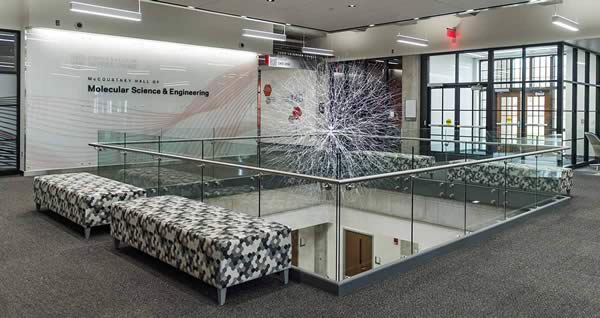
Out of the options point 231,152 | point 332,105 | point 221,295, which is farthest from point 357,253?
point 332,105

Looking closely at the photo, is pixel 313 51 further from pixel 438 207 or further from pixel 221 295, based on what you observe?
pixel 221 295

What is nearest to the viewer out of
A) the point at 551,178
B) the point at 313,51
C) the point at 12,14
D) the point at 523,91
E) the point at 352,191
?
the point at 352,191

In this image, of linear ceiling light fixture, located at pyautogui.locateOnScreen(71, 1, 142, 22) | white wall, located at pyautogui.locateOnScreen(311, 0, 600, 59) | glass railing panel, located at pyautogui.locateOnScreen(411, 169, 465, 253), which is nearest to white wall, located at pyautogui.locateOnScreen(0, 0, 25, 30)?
linear ceiling light fixture, located at pyautogui.locateOnScreen(71, 1, 142, 22)

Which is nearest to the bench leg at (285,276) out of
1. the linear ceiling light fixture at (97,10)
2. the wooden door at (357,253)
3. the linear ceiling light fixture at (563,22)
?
the wooden door at (357,253)

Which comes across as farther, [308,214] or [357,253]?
[308,214]

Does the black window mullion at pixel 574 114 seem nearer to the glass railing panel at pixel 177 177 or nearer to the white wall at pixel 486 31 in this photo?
the white wall at pixel 486 31

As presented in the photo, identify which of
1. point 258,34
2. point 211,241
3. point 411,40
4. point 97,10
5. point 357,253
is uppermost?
point 411,40

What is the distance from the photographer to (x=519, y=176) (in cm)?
686

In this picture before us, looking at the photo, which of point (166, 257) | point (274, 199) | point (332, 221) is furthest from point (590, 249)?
point (166, 257)

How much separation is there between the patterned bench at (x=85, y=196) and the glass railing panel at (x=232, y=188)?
2.69 feet

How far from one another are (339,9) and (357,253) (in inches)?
224

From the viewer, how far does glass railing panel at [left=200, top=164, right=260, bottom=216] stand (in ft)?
18.0

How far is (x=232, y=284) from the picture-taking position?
11.1 feet

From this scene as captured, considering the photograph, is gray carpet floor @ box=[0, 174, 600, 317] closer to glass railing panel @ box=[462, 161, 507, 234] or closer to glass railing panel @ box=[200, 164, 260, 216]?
glass railing panel @ box=[462, 161, 507, 234]
